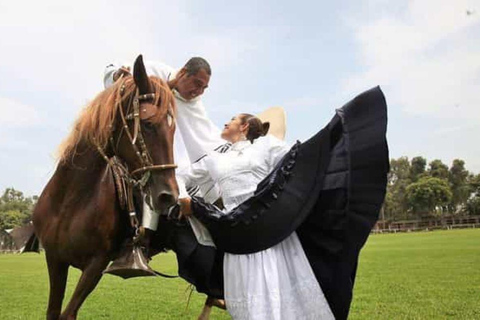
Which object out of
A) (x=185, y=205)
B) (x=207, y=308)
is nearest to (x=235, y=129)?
(x=185, y=205)

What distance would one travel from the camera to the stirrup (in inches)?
135

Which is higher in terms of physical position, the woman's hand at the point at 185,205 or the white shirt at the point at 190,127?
the white shirt at the point at 190,127

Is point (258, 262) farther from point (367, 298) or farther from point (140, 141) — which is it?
point (367, 298)

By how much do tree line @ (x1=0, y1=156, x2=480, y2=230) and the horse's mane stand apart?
6060 centimetres

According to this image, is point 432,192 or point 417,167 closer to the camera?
point 432,192

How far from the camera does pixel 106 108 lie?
3145mm

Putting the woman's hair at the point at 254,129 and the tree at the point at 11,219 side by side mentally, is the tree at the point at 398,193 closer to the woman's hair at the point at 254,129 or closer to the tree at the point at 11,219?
the tree at the point at 11,219

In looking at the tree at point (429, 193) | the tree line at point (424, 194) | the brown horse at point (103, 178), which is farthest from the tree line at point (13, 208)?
the brown horse at point (103, 178)

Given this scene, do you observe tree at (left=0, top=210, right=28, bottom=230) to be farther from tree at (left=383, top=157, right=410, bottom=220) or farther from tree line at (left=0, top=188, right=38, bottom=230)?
tree at (left=383, top=157, right=410, bottom=220)

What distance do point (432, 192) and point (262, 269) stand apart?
67490mm

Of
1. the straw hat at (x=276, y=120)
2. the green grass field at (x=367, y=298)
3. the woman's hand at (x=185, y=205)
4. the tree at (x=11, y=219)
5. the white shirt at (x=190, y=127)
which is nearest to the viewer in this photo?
the woman's hand at (x=185, y=205)

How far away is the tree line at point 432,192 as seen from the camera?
65.2 meters

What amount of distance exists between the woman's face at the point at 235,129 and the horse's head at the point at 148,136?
0.69 m

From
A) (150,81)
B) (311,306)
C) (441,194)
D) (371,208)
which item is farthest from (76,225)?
(441,194)
